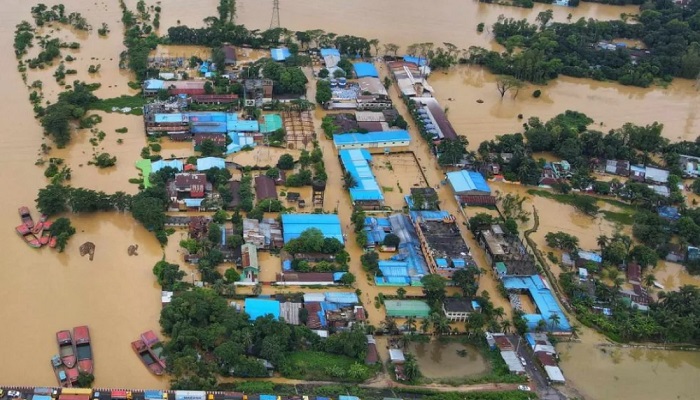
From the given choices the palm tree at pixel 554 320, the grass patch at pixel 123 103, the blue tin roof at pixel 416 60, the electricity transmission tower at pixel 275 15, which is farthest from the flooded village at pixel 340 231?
the electricity transmission tower at pixel 275 15

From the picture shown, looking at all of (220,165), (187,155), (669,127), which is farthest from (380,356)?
(669,127)

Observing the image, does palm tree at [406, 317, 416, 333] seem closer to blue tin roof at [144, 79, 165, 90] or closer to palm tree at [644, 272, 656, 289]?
palm tree at [644, 272, 656, 289]

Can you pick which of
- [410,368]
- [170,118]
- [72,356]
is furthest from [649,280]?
[170,118]

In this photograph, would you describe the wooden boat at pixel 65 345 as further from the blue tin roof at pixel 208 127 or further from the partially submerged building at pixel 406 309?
the blue tin roof at pixel 208 127

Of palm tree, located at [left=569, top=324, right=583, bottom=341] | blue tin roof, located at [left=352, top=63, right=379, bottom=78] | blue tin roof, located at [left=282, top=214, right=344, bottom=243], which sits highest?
blue tin roof, located at [left=352, top=63, right=379, bottom=78]

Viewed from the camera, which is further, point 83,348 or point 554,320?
point 554,320

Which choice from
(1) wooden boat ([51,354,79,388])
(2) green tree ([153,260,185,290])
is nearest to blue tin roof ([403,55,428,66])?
(2) green tree ([153,260,185,290])

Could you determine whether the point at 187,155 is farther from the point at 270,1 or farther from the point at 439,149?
the point at 270,1

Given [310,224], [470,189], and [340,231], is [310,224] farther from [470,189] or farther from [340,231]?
[470,189]
